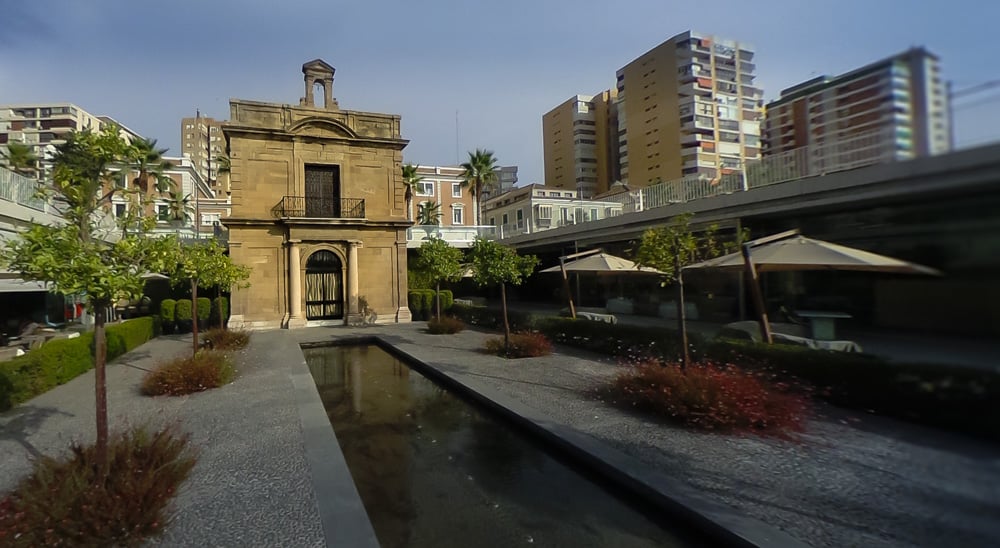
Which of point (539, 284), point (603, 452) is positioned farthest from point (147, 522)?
point (539, 284)

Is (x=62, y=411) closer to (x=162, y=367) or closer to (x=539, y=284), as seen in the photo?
(x=162, y=367)

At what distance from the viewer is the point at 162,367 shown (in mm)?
8633

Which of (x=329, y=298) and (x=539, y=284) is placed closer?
(x=329, y=298)

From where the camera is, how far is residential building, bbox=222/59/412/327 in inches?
772

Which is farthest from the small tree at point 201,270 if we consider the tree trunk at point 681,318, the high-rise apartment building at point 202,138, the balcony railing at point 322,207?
the high-rise apartment building at point 202,138

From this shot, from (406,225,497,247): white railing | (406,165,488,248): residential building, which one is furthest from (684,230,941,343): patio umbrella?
(406,165,488,248): residential building

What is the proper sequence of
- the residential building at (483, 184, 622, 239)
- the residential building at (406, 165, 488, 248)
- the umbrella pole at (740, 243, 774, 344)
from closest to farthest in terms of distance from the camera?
the umbrella pole at (740, 243, 774, 344) → the residential building at (483, 184, 622, 239) → the residential building at (406, 165, 488, 248)

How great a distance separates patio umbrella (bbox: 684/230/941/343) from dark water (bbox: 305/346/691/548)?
277 centimetres

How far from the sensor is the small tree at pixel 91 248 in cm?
418

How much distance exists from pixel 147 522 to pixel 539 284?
79.4 ft

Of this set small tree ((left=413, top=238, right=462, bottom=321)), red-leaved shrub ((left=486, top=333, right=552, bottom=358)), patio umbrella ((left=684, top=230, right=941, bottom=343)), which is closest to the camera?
patio umbrella ((left=684, top=230, right=941, bottom=343))

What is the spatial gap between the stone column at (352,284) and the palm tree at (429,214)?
30.7m

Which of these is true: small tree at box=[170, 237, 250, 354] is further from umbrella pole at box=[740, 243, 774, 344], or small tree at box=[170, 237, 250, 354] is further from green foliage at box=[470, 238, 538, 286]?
umbrella pole at box=[740, 243, 774, 344]

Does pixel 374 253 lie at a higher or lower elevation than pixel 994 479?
higher
